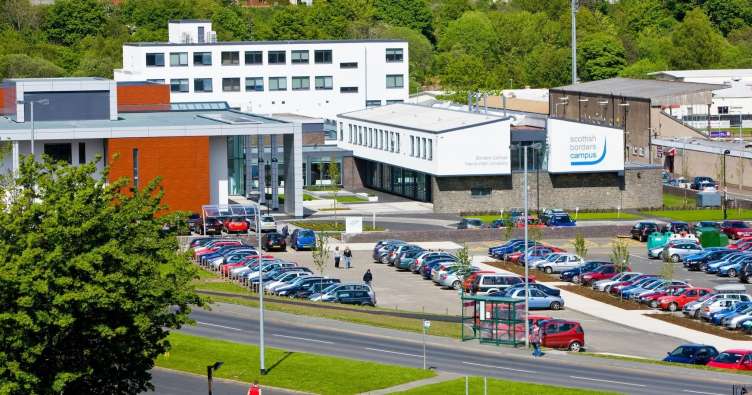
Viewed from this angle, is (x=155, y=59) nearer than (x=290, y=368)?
No

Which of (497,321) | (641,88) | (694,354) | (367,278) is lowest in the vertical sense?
(694,354)

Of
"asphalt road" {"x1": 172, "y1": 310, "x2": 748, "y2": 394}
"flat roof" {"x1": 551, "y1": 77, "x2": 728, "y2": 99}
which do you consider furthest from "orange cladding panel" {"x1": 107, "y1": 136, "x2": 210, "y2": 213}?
"flat roof" {"x1": 551, "y1": 77, "x2": 728, "y2": 99}

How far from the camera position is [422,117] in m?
136

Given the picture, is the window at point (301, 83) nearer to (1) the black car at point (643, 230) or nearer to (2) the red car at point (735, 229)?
(1) the black car at point (643, 230)

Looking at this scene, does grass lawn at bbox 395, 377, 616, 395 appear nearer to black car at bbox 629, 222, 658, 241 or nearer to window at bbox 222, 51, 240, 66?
black car at bbox 629, 222, 658, 241

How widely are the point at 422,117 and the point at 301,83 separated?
33.8 meters

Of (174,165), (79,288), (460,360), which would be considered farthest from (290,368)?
(174,165)

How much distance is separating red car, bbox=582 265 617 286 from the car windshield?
80.6 ft

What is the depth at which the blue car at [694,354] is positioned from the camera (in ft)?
222

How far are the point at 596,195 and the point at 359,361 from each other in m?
63.8

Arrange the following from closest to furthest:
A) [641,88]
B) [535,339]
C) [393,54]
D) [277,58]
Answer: [535,339], [277,58], [641,88], [393,54]

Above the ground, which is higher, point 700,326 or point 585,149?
point 585,149

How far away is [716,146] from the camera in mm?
146125

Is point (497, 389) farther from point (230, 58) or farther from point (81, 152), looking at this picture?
point (230, 58)
